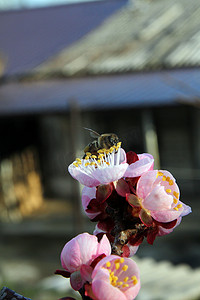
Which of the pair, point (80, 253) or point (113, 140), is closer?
point (80, 253)

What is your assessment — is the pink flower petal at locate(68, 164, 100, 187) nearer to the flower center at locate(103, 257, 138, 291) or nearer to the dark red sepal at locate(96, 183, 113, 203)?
the dark red sepal at locate(96, 183, 113, 203)

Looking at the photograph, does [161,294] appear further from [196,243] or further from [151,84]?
[151,84]

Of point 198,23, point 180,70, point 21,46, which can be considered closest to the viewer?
point 180,70


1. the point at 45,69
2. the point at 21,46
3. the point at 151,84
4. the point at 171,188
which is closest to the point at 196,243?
the point at 151,84

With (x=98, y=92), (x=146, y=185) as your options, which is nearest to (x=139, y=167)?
(x=146, y=185)

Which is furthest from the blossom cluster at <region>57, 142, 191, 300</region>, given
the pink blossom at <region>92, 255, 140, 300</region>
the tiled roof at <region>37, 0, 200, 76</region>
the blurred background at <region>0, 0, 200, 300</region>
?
the tiled roof at <region>37, 0, 200, 76</region>

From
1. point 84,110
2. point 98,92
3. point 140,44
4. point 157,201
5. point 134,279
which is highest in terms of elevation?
point 140,44

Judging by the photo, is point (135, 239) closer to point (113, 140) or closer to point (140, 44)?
point (113, 140)

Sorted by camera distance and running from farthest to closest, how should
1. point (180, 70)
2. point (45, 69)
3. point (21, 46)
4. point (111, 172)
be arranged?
point (21, 46), point (45, 69), point (180, 70), point (111, 172)

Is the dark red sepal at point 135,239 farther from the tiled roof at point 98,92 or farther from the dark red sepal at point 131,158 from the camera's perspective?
the tiled roof at point 98,92
